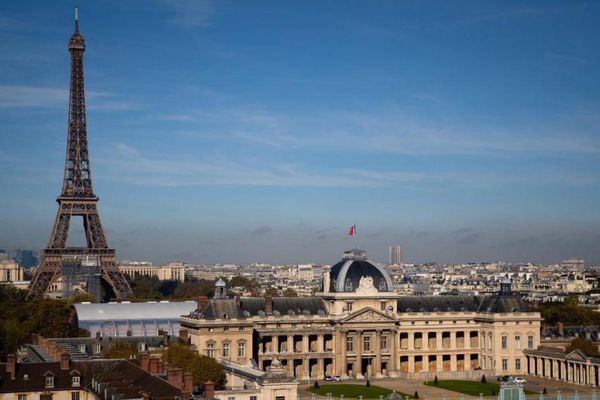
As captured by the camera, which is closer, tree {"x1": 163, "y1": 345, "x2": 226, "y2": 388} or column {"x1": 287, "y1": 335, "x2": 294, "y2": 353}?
tree {"x1": 163, "y1": 345, "x2": 226, "y2": 388}

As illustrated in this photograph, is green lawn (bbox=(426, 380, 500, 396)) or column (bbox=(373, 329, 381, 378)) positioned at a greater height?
column (bbox=(373, 329, 381, 378))

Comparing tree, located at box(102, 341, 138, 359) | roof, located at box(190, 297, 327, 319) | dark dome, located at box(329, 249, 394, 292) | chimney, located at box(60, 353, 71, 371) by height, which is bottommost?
tree, located at box(102, 341, 138, 359)

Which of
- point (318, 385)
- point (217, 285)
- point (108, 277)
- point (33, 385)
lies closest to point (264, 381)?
point (33, 385)

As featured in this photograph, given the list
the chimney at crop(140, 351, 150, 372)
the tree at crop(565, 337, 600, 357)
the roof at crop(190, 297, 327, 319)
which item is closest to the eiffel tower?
the roof at crop(190, 297, 327, 319)

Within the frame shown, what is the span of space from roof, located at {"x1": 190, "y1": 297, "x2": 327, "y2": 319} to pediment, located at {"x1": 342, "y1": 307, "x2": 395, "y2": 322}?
11.4ft

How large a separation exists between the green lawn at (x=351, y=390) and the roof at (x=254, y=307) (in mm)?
11857

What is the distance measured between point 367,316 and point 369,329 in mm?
1571

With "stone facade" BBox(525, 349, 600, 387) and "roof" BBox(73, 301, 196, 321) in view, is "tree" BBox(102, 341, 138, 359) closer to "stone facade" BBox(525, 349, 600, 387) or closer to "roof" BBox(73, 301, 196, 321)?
"roof" BBox(73, 301, 196, 321)

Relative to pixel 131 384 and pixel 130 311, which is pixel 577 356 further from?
pixel 131 384

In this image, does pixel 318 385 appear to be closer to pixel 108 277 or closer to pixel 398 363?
pixel 398 363

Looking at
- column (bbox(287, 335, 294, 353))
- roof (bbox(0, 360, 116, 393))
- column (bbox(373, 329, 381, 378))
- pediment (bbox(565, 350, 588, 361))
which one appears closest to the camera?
roof (bbox(0, 360, 116, 393))

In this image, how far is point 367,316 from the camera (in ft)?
404

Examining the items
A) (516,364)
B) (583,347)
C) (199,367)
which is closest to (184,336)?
(199,367)

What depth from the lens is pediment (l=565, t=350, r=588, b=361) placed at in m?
111
